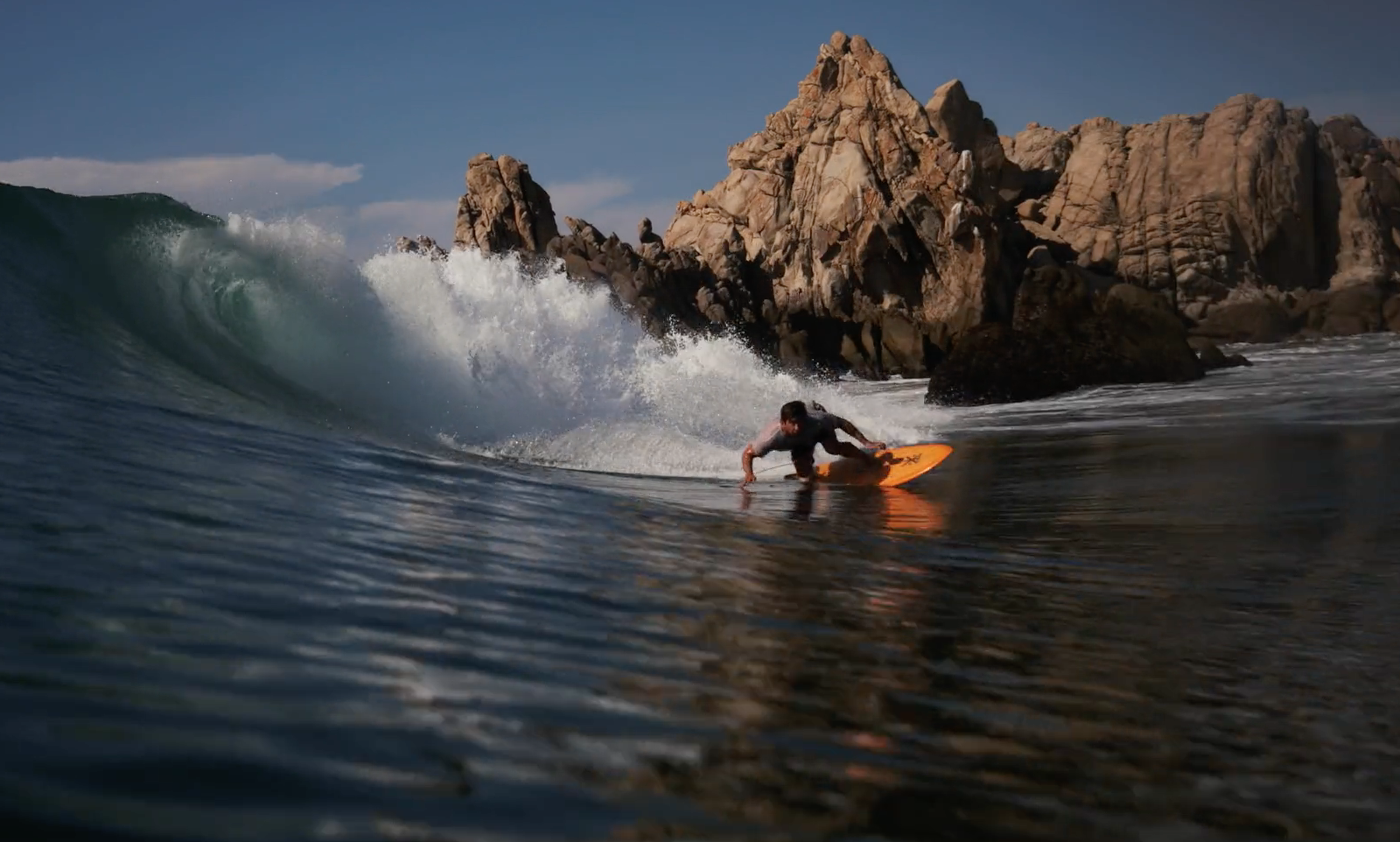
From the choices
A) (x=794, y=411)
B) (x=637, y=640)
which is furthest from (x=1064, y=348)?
(x=637, y=640)

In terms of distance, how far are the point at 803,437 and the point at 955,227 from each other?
38.6 meters

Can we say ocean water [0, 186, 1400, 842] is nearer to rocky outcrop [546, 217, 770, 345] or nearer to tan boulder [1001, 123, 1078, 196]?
rocky outcrop [546, 217, 770, 345]

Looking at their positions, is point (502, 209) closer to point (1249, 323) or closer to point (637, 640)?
point (1249, 323)

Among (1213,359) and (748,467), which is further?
(1213,359)

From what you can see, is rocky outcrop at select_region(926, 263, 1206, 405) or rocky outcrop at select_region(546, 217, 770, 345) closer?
rocky outcrop at select_region(926, 263, 1206, 405)

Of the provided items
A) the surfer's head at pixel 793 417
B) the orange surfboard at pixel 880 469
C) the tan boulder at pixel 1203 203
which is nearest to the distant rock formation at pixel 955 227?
the tan boulder at pixel 1203 203

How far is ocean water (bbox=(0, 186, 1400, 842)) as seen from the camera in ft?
7.95

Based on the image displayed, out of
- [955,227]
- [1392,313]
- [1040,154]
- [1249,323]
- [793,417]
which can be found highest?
[1040,154]

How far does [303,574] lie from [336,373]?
38.7 ft

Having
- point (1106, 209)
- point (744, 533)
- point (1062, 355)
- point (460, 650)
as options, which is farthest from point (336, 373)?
point (1106, 209)

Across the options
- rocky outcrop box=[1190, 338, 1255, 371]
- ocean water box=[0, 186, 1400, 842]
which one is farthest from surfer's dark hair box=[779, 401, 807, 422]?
rocky outcrop box=[1190, 338, 1255, 371]

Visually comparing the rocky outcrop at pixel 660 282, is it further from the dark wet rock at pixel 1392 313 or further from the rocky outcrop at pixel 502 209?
the dark wet rock at pixel 1392 313

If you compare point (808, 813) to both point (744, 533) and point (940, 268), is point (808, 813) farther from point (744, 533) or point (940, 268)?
point (940, 268)

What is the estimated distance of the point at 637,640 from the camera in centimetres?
401
